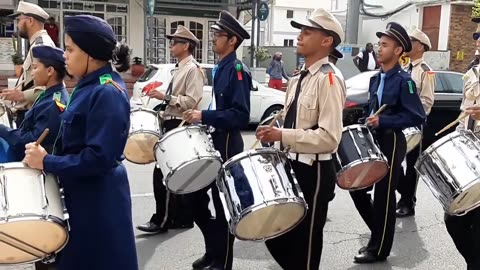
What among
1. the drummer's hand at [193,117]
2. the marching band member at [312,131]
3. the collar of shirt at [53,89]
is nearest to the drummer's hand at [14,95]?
the collar of shirt at [53,89]

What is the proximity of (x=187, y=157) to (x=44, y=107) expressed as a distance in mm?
1006

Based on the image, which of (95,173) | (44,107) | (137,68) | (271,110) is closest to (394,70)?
(44,107)

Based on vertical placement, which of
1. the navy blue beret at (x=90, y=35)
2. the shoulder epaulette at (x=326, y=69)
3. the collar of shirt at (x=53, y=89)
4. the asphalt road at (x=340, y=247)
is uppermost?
the navy blue beret at (x=90, y=35)

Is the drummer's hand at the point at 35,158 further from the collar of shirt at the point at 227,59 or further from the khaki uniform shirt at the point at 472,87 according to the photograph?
the khaki uniform shirt at the point at 472,87

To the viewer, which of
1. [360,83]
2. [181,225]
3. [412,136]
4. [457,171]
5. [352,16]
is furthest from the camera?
[352,16]

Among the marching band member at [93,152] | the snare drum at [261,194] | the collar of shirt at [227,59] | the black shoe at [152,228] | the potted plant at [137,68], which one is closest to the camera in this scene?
the marching band member at [93,152]

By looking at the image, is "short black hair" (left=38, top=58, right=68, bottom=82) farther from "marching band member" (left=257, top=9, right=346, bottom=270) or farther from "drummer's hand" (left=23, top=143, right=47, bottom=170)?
"marching band member" (left=257, top=9, right=346, bottom=270)

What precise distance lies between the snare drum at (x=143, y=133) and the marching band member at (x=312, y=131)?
172 cm

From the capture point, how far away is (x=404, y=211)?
625cm

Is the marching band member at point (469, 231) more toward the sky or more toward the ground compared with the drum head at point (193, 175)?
more toward the ground

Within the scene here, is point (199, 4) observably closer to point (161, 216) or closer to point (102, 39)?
point (161, 216)

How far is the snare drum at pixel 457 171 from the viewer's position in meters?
3.62

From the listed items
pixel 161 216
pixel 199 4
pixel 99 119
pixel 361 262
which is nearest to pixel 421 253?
pixel 361 262

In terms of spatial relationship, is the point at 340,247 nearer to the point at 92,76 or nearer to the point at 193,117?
the point at 193,117
